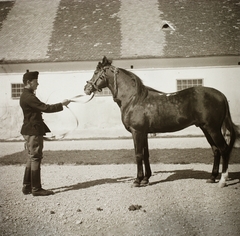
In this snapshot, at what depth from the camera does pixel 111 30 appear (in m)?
7.50

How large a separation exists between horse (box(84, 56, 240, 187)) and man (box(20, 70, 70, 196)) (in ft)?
2.80

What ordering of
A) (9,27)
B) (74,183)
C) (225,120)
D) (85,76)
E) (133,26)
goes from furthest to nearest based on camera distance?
(85,76) → (133,26) → (9,27) → (74,183) → (225,120)

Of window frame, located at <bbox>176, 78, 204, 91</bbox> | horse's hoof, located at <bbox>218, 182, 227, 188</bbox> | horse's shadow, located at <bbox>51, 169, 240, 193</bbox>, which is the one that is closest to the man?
horse's shadow, located at <bbox>51, 169, 240, 193</bbox>

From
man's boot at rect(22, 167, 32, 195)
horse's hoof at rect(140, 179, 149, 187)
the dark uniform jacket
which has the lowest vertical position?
horse's hoof at rect(140, 179, 149, 187)

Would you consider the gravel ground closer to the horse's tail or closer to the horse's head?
the horse's tail

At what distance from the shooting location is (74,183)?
4500 mm

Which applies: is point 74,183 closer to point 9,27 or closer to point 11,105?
point 11,105

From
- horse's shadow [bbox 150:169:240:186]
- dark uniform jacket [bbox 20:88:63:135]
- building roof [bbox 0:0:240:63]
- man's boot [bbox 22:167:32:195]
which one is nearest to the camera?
dark uniform jacket [bbox 20:88:63:135]

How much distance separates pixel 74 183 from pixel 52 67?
14.5 ft

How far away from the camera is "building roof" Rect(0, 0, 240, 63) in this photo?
16.5 ft

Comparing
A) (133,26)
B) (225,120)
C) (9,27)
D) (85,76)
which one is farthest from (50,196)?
(133,26)

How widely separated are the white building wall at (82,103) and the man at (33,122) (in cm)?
112

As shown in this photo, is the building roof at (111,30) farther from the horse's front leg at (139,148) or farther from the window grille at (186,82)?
the horse's front leg at (139,148)

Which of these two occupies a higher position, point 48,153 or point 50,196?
point 50,196
